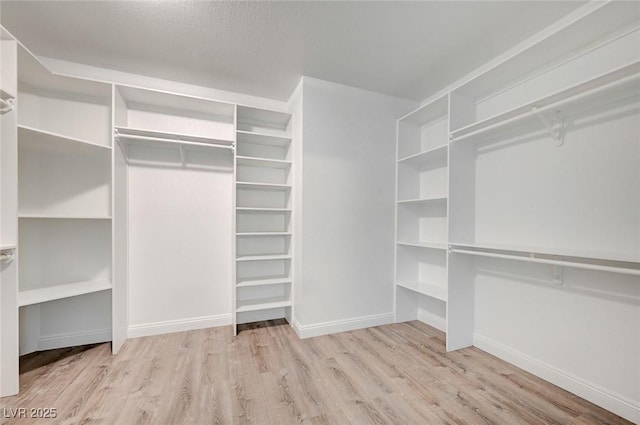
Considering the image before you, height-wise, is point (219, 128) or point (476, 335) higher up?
point (219, 128)

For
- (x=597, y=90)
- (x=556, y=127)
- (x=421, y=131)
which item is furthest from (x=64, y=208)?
(x=556, y=127)

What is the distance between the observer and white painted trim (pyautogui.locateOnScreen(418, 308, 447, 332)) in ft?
9.02

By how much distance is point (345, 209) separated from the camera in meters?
2.78

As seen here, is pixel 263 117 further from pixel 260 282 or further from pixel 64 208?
pixel 64 208

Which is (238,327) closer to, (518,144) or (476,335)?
(476,335)

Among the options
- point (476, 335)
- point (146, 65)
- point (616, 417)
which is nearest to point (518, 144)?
point (476, 335)

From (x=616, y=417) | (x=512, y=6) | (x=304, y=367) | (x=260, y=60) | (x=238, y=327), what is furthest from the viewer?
(x=238, y=327)

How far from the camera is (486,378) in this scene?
1.93 meters

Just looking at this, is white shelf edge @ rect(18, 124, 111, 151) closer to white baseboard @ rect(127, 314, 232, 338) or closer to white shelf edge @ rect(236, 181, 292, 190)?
white shelf edge @ rect(236, 181, 292, 190)

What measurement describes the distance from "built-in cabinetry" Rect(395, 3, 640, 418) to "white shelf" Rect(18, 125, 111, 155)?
2.97 metres

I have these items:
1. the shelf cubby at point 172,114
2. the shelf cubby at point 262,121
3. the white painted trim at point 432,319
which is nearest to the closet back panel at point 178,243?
the shelf cubby at point 172,114

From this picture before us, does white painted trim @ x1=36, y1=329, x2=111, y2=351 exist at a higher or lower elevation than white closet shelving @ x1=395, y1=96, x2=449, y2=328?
lower

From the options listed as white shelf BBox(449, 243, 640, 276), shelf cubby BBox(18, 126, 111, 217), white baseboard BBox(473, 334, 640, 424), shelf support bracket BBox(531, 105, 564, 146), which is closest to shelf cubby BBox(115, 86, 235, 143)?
shelf cubby BBox(18, 126, 111, 217)

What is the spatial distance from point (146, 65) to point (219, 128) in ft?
2.66
